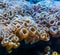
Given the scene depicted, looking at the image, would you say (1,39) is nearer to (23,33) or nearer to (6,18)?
(23,33)

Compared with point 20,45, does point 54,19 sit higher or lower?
higher

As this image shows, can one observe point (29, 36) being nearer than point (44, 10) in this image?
Yes

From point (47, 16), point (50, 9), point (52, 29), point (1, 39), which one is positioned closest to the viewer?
point (1, 39)

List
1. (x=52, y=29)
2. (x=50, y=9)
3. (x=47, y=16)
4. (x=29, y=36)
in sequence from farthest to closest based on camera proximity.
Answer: (x=50, y=9)
(x=47, y=16)
(x=52, y=29)
(x=29, y=36)

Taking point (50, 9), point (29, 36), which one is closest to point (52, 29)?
point (29, 36)

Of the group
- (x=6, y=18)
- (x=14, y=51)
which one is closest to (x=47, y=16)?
(x=6, y=18)

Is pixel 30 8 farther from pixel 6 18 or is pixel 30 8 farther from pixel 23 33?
pixel 23 33

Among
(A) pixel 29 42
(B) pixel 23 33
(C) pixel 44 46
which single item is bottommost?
(C) pixel 44 46
